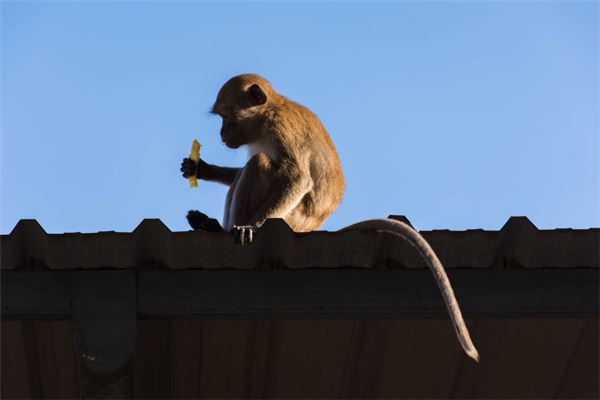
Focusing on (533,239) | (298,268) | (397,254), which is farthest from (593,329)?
(298,268)

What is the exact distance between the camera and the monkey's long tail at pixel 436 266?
4.25 meters

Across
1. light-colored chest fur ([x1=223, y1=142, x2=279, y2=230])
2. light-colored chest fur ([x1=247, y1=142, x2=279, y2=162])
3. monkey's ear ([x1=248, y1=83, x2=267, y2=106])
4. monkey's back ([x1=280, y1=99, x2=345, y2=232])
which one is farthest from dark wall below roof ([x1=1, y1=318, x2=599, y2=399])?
monkey's ear ([x1=248, y1=83, x2=267, y2=106])

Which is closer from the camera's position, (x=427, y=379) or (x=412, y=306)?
(x=412, y=306)

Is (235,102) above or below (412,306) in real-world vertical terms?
above

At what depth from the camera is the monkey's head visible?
316 inches

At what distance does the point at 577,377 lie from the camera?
573cm

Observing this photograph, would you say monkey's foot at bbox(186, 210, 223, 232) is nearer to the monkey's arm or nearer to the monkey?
the monkey

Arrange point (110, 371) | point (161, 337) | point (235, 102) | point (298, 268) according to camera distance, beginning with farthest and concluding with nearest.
→ point (235, 102), point (161, 337), point (298, 268), point (110, 371)

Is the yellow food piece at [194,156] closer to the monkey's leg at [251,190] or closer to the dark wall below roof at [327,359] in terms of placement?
the monkey's leg at [251,190]

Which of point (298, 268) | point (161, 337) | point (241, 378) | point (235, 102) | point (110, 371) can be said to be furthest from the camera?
point (235, 102)

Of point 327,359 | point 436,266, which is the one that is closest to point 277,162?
point 327,359

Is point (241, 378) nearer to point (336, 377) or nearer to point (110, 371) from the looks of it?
point (336, 377)

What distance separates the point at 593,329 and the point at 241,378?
1826mm

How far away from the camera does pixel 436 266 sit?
4.49m
